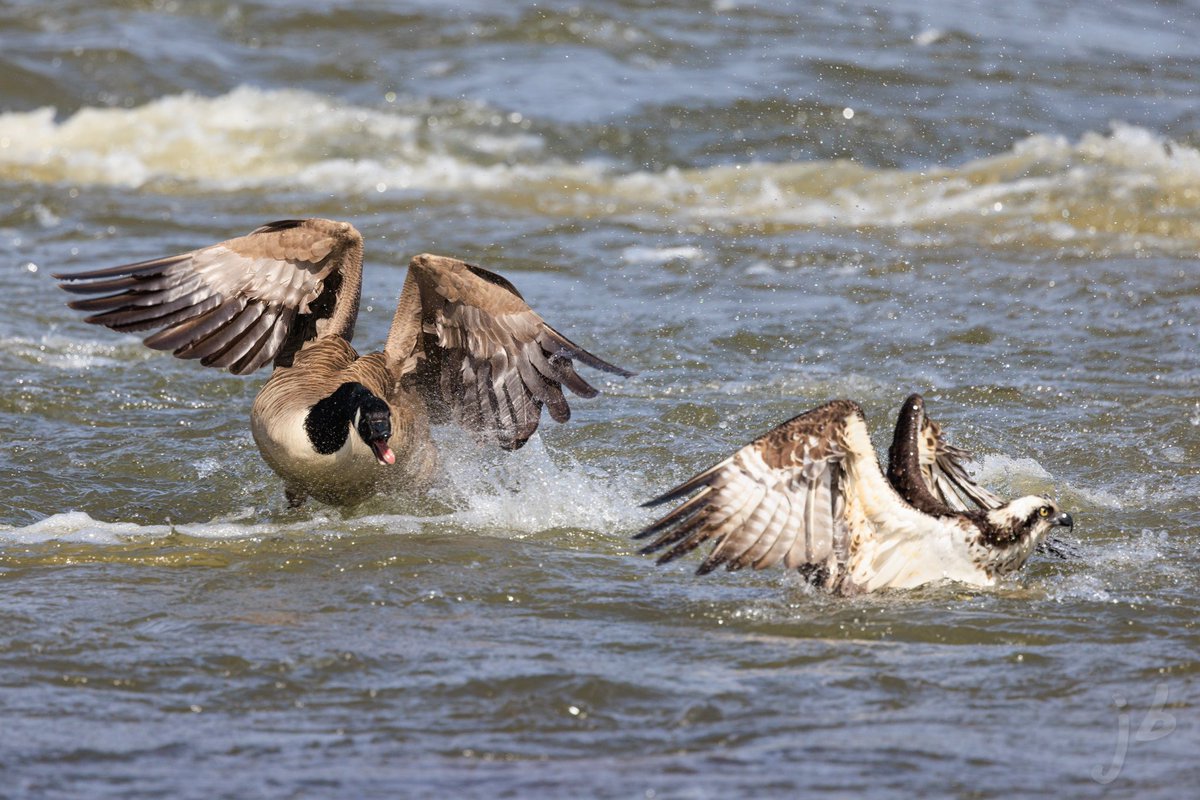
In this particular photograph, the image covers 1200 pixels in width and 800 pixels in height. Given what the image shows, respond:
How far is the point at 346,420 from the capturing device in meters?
6.24

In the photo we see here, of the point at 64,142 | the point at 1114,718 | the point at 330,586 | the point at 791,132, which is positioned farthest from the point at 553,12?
the point at 1114,718

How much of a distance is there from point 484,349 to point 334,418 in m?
1.06

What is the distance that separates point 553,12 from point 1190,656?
17.1 metres

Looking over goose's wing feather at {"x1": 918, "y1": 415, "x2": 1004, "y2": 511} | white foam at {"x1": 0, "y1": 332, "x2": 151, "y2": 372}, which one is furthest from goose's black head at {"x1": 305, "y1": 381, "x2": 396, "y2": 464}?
white foam at {"x1": 0, "y1": 332, "x2": 151, "y2": 372}

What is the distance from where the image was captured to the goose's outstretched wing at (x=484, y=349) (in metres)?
6.87

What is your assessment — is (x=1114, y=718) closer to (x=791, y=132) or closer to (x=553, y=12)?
(x=791, y=132)

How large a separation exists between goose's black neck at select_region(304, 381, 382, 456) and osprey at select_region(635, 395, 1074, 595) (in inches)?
57.8

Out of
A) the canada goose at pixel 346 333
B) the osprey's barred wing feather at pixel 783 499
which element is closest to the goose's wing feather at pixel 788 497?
the osprey's barred wing feather at pixel 783 499

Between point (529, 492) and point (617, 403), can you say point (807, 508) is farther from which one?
point (617, 403)

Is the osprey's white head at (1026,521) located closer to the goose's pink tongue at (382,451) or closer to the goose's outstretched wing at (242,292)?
the goose's pink tongue at (382,451)

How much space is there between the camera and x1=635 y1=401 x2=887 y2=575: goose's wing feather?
213 inches

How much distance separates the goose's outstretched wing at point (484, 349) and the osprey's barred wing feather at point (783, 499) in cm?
142

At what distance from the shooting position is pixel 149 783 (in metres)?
3.89

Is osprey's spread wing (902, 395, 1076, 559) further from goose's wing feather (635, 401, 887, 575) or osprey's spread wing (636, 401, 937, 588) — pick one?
goose's wing feather (635, 401, 887, 575)
